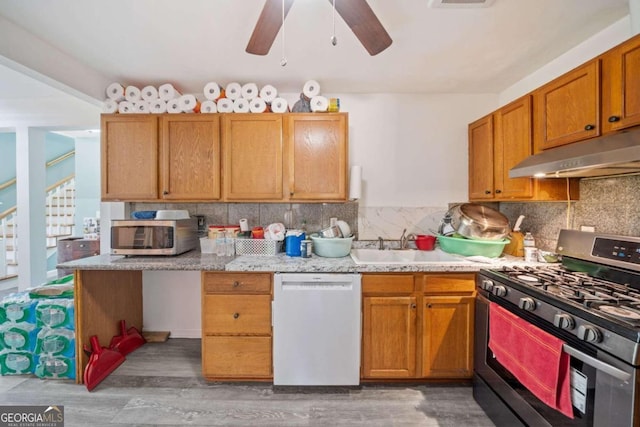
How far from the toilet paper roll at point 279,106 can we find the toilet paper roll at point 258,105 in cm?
8

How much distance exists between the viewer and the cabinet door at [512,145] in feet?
6.19

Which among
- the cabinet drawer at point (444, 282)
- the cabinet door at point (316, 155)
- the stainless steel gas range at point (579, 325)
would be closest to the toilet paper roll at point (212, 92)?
the cabinet door at point (316, 155)

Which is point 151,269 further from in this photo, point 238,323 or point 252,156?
point 252,156

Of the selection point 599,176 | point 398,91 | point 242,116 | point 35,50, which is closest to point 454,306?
point 599,176

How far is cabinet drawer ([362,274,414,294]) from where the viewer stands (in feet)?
6.22

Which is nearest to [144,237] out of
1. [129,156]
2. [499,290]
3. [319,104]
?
[129,156]

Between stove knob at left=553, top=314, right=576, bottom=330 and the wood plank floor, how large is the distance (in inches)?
36.3

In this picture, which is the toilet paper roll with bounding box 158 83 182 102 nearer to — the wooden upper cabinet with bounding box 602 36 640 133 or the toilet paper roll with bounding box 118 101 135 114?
the toilet paper roll with bounding box 118 101 135 114

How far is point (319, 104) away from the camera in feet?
7.50

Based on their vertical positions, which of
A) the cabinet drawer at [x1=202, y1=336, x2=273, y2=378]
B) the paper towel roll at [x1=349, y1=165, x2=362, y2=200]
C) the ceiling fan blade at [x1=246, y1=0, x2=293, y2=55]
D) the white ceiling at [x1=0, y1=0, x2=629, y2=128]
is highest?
the white ceiling at [x1=0, y1=0, x2=629, y2=128]

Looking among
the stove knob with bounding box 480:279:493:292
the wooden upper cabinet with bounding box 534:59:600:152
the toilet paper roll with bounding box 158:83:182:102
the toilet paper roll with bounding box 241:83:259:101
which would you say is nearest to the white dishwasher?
the stove knob with bounding box 480:279:493:292

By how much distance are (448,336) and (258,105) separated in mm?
2306

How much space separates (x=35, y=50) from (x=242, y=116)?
55.0 inches

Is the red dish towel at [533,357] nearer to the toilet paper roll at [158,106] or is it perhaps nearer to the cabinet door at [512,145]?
the cabinet door at [512,145]
